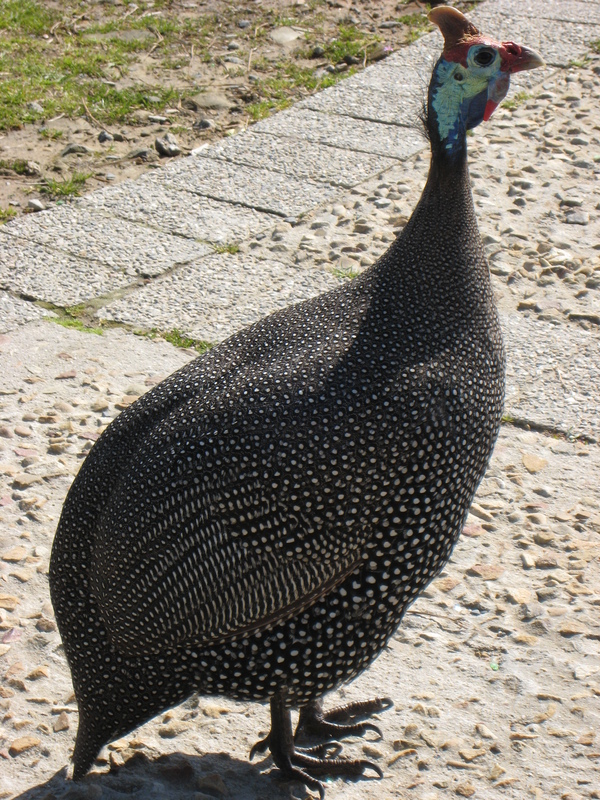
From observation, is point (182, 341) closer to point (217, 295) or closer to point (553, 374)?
point (217, 295)

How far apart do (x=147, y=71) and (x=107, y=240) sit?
10.7 ft

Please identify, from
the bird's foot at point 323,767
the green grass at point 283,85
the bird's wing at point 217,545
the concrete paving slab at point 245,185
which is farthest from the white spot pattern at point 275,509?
the green grass at point 283,85

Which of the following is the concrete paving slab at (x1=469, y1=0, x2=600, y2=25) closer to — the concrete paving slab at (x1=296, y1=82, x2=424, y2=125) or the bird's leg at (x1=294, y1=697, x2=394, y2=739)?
the concrete paving slab at (x1=296, y1=82, x2=424, y2=125)

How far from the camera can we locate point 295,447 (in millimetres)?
2684

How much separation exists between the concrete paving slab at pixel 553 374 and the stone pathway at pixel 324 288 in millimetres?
13

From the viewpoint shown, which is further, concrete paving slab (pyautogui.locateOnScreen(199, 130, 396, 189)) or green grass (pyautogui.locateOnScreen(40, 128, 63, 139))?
green grass (pyautogui.locateOnScreen(40, 128, 63, 139))

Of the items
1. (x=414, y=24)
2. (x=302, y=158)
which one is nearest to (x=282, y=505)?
(x=302, y=158)

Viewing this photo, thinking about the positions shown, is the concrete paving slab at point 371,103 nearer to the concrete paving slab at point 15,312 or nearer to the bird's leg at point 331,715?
the concrete paving slab at point 15,312

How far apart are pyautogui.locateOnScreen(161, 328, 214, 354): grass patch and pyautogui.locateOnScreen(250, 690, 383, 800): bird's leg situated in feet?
8.37

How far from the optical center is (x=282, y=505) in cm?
265

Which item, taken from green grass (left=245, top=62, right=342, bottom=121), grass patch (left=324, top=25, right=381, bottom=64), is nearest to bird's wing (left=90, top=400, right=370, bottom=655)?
green grass (left=245, top=62, right=342, bottom=121)

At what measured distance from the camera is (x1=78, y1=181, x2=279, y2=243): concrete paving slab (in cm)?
641

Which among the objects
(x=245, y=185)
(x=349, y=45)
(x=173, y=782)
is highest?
(x=349, y=45)

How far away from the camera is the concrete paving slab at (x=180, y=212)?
21.0ft
